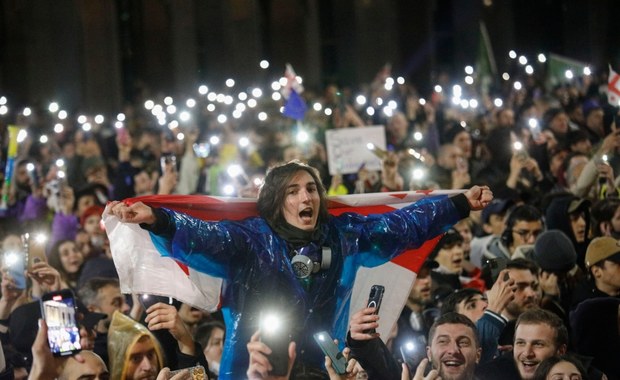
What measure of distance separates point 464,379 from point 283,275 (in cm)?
102

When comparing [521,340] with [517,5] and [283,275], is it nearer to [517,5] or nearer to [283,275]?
[283,275]

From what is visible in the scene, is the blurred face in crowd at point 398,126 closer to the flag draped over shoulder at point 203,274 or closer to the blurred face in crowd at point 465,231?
the blurred face in crowd at point 465,231

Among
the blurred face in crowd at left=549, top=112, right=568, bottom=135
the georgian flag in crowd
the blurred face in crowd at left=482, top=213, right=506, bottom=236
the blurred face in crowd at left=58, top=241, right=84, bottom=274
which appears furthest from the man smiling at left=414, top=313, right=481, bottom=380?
the blurred face in crowd at left=549, top=112, right=568, bottom=135

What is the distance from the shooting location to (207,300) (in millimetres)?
5609

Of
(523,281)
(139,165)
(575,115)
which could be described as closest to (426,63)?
(575,115)

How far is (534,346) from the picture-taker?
580 centimetres

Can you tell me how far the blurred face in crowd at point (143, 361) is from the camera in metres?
5.81

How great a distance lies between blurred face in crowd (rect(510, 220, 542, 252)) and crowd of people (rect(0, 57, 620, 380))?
0.05 feet

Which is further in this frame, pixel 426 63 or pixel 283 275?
pixel 426 63

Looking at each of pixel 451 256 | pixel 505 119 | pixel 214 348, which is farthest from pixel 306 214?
pixel 505 119

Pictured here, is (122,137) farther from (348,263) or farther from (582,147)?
(348,263)

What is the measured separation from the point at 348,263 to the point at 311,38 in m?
23.2

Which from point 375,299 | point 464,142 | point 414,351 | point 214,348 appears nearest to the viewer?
point 375,299

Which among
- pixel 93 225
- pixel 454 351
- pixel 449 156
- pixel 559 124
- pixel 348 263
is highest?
pixel 559 124
